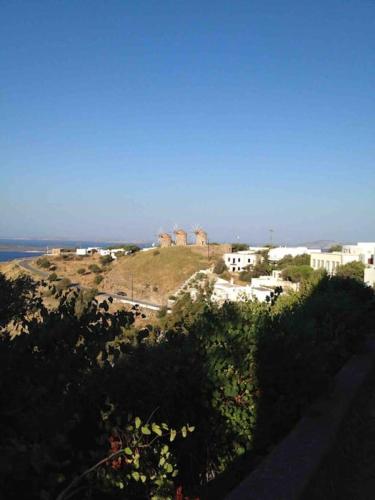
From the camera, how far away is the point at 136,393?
302cm

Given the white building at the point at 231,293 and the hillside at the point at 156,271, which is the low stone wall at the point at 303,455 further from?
the hillside at the point at 156,271

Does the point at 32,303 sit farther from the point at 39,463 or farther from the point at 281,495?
the point at 281,495

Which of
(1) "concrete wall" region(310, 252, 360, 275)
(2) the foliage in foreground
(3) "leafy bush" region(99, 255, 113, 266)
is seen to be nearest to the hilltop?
(3) "leafy bush" region(99, 255, 113, 266)

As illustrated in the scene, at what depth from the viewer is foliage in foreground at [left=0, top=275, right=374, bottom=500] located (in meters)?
2.01

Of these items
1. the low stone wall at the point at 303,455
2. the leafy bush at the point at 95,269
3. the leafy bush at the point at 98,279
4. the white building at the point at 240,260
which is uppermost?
the low stone wall at the point at 303,455

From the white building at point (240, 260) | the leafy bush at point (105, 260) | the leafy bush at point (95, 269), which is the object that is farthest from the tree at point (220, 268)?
the leafy bush at point (105, 260)

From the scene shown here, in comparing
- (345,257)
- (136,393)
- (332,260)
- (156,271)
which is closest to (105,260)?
(156,271)

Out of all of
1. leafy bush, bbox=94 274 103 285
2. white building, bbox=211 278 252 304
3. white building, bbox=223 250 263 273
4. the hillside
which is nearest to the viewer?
white building, bbox=211 278 252 304

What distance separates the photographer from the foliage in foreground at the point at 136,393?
2.01 m

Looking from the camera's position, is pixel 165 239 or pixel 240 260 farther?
pixel 165 239

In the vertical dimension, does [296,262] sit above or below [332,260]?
below

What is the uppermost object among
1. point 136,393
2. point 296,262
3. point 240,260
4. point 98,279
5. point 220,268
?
point 136,393

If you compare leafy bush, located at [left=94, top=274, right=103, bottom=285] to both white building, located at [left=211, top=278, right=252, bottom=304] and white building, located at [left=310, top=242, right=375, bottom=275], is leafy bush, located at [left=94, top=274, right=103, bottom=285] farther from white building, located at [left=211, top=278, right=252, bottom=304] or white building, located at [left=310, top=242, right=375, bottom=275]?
white building, located at [left=310, top=242, right=375, bottom=275]

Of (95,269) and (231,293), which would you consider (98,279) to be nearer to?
(95,269)
